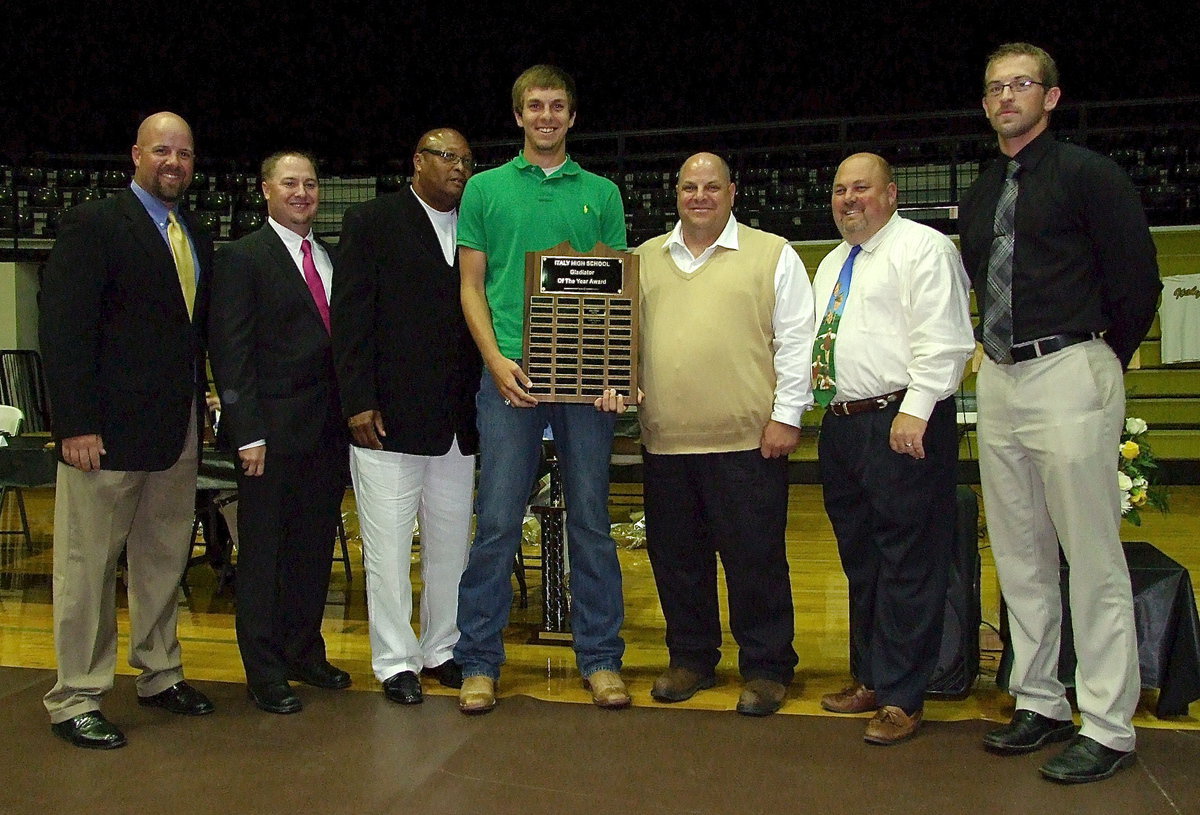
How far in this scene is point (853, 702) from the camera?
3141mm

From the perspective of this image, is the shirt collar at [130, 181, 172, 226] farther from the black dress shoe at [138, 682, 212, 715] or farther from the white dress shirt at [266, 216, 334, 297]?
the black dress shoe at [138, 682, 212, 715]

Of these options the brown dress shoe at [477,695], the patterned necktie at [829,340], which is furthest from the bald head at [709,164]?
the brown dress shoe at [477,695]

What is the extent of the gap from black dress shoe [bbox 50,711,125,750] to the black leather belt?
2689 millimetres

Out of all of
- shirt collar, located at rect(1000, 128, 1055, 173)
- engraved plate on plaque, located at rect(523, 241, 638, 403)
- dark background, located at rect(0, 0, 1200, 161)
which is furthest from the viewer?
dark background, located at rect(0, 0, 1200, 161)

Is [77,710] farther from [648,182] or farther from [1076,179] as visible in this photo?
[648,182]

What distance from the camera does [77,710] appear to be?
9.66 ft

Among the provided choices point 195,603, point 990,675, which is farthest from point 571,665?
point 195,603

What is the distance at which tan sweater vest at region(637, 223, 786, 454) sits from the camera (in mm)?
3105

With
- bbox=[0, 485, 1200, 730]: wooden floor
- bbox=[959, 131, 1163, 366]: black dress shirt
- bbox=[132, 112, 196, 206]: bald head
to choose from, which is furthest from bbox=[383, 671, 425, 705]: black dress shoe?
bbox=[959, 131, 1163, 366]: black dress shirt

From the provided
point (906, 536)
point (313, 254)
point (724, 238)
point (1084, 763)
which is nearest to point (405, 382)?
point (313, 254)

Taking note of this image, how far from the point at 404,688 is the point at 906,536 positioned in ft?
5.24

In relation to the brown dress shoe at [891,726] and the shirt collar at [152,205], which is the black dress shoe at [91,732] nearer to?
the shirt collar at [152,205]

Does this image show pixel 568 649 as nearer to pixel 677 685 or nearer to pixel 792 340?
pixel 677 685

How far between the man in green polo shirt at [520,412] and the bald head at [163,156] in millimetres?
856
